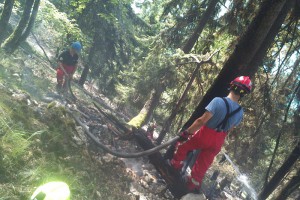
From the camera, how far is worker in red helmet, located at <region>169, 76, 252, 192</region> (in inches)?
208

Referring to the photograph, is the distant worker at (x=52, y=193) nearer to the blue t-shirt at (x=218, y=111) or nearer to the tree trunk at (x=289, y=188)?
the blue t-shirt at (x=218, y=111)

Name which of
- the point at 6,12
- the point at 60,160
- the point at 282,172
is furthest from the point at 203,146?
the point at 6,12

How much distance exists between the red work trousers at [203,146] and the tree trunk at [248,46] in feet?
2.63

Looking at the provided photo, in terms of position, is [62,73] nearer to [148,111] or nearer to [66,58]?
[66,58]

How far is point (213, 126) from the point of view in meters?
5.45

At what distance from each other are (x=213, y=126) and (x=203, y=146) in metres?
0.47

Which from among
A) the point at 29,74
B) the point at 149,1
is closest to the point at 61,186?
the point at 29,74

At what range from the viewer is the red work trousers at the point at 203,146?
5514 millimetres

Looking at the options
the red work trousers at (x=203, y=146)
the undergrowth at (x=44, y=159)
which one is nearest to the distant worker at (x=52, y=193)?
the undergrowth at (x=44, y=159)

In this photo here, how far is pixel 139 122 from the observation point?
429 inches

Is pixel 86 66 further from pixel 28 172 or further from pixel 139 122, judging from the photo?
pixel 28 172

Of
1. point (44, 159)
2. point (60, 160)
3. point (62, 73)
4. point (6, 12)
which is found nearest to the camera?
point (44, 159)

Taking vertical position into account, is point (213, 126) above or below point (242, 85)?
below

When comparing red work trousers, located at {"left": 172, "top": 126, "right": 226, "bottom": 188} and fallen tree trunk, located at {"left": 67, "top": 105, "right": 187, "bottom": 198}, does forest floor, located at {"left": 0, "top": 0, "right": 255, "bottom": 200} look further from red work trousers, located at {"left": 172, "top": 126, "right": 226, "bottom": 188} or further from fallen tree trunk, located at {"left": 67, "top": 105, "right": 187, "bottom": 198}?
red work trousers, located at {"left": 172, "top": 126, "right": 226, "bottom": 188}
